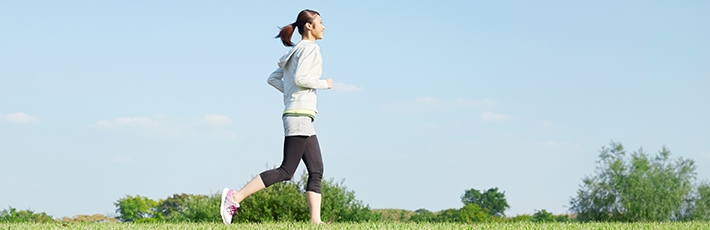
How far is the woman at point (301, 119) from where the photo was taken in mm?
5293

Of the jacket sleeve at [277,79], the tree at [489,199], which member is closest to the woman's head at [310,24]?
the jacket sleeve at [277,79]

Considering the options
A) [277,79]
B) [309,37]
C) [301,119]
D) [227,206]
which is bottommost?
[227,206]

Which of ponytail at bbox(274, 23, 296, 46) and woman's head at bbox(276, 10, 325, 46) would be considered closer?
woman's head at bbox(276, 10, 325, 46)

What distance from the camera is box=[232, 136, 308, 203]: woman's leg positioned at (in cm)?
533

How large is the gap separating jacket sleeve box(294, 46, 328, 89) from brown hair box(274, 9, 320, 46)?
387 mm

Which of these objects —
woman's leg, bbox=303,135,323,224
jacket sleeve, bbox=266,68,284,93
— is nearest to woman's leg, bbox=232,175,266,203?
woman's leg, bbox=303,135,323,224

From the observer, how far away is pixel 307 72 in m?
5.27

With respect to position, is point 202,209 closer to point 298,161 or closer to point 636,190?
point 298,161

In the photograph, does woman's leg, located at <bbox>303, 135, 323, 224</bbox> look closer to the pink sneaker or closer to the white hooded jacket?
the white hooded jacket

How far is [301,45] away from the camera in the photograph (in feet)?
17.8

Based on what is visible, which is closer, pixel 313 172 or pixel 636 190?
pixel 313 172

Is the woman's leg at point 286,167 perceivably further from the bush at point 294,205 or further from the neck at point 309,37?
the bush at point 294,205

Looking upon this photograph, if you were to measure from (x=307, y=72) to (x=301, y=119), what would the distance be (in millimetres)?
465

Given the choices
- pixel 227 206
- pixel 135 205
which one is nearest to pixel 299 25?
pixel 227 206
